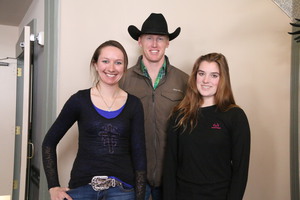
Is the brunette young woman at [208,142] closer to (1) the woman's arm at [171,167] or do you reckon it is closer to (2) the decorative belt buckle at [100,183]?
(1) the woman's arm at [171,167]

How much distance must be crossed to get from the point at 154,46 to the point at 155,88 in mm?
267

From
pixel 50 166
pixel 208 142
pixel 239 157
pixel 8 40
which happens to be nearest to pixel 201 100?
pixel 208 142

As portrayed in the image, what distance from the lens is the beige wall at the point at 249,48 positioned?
2.07 m

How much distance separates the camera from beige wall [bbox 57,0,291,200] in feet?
6.79

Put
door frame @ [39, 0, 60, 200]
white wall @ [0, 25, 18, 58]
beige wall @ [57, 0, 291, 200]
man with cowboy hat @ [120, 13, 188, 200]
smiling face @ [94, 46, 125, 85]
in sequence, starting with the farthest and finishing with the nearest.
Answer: white wall @ [0, 25, 18, 58] < beige wall @ [57, 0, 291, 200] < door frame @ [39, 0, 60, 200] < man with cowboy hat @ [120, 13, 188, 200] < smiling face @ [94, 46, 125, 85]

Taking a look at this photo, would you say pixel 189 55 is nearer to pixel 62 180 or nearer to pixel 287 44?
pixel 287 44

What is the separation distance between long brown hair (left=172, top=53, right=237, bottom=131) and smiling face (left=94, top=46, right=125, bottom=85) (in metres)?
0.46

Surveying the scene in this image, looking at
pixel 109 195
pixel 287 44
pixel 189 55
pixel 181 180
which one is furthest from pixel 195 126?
pixel 287 44

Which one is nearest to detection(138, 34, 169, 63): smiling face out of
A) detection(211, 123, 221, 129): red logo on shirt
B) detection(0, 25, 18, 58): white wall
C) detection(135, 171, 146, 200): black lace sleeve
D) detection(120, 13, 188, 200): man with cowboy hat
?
detection(120, 13, 188, 200): man with cowboy hat

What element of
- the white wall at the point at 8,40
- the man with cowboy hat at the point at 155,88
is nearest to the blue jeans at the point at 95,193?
the man with cowboy hat at the point at 155,88

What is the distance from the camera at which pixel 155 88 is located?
5.75 feet

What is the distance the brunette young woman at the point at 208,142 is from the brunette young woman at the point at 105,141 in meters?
0.26

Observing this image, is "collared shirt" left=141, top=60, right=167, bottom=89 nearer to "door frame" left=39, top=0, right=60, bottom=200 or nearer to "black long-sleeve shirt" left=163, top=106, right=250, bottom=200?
"black long-sleeve shirt" left=163, top=106, right=250, bottom=200

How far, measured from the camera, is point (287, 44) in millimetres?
2600
